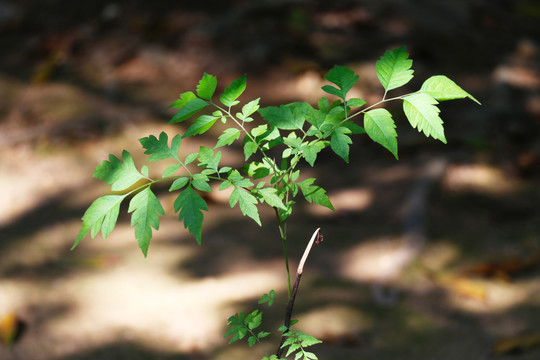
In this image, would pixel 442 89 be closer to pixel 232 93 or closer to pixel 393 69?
pixel 393 69

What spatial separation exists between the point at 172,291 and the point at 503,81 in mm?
3849

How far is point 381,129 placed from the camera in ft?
3.50

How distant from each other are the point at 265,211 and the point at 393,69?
9.57 feet

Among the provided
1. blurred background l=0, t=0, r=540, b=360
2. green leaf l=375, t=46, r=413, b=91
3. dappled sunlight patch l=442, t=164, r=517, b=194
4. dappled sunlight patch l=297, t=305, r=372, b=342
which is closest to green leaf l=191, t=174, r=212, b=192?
green leaf l=375, t=46, r=413, b=91

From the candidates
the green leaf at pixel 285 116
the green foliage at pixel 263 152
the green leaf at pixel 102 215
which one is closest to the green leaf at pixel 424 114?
the green foliage at pixel 263 152

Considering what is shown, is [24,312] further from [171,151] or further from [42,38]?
[42,38]

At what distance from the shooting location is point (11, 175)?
414cm

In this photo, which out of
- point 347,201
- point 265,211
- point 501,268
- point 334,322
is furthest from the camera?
point 347,201

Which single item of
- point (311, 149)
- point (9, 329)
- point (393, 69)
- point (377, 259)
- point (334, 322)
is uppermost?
point (393, 69)

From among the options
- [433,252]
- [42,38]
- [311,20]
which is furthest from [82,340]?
[311,20]

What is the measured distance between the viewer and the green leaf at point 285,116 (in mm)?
1159

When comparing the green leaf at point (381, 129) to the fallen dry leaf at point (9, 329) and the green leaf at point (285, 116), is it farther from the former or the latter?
the fallen dry leaf at point (9, 329)

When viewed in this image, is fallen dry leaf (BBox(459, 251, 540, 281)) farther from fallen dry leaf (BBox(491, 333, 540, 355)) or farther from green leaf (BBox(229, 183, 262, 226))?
green leaf (BBox(229, 183, 262, 226))

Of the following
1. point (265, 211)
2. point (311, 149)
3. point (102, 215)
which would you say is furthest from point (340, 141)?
point (265, 211)
